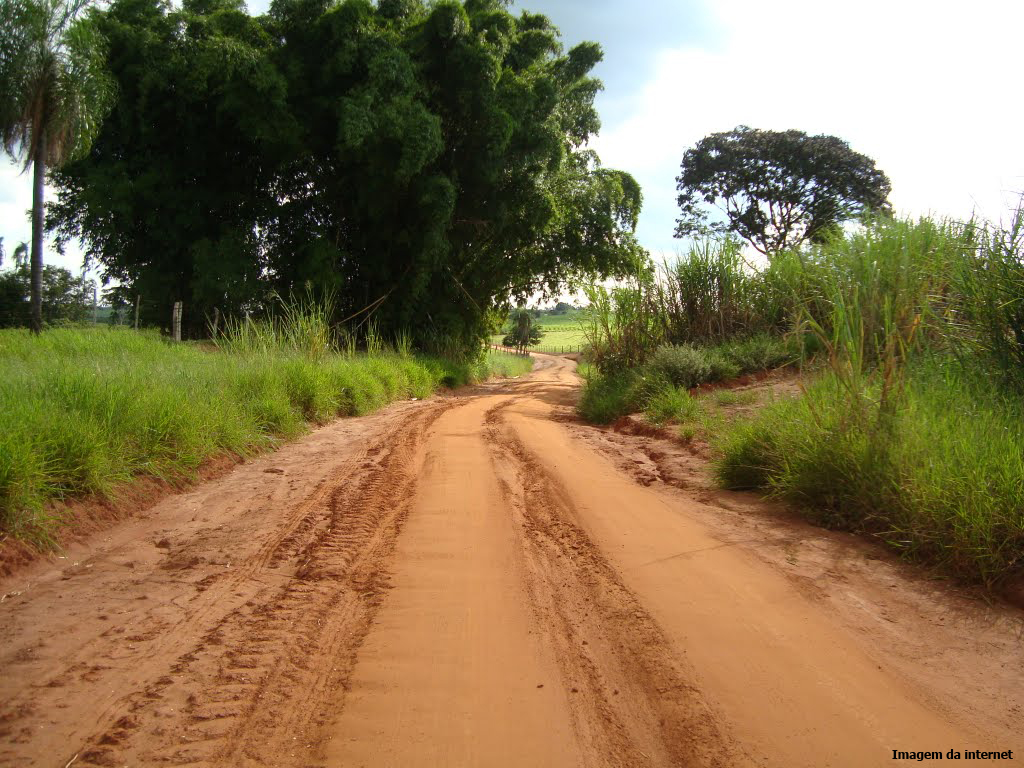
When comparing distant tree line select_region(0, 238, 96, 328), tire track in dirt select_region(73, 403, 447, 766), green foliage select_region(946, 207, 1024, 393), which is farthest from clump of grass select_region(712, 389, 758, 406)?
distant tree line select_region(0, 238, 96, 328)

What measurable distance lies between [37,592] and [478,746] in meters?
2.50

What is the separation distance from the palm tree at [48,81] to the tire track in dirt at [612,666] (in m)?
15.4

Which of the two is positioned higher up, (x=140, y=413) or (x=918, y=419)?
(x=918, y=419)

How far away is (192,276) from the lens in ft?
62.5

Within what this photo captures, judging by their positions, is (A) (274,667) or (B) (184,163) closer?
(A) (274,667)

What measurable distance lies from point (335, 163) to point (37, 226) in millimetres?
7299

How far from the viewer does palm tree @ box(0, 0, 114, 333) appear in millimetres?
14094

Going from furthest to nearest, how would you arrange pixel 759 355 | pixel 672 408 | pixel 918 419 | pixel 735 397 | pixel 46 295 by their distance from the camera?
pixel 46 295, pixel 759 355, pixel 672 408, pixel 735 397, pixel 918 419

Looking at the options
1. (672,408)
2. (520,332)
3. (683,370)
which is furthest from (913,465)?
(520,332)

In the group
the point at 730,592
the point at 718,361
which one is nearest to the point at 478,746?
the point at 730,592

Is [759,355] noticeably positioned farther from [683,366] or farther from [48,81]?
[48,81]

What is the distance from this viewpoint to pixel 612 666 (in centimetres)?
264

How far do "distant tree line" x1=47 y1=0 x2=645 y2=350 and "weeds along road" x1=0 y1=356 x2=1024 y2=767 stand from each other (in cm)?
1270

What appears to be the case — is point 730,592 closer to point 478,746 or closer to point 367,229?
point 478,746
